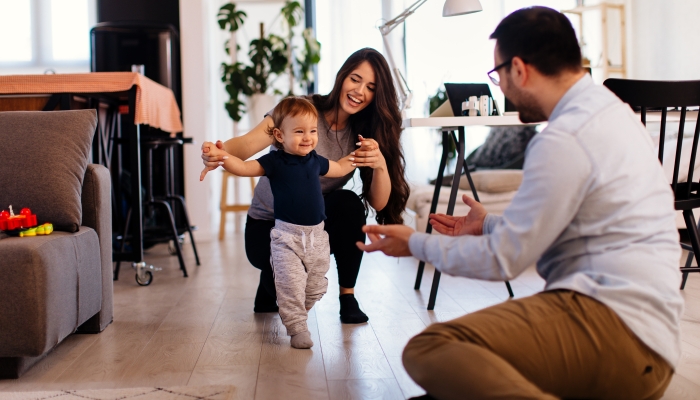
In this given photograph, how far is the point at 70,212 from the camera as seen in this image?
2.02 meters

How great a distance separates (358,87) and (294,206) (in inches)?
20.5

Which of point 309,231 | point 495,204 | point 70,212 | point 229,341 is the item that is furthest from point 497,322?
point 495,204

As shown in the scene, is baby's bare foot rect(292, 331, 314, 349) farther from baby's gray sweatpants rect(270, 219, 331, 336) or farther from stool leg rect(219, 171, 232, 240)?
stool leg rect(219, 171, 232, 240)

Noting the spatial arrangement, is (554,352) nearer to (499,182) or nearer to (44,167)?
(44,167)

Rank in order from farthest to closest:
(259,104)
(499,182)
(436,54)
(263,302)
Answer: (436,54)
(259,104)
(499,182)
(263,302)

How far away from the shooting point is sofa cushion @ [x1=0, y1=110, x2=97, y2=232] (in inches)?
78.4

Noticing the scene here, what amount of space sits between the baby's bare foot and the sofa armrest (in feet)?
2.30

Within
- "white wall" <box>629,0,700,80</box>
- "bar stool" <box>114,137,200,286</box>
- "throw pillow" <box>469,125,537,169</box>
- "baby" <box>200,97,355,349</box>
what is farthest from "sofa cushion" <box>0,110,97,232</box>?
"white wall" <box>629,0,700,80</box>

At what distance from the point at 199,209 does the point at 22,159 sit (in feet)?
9.44

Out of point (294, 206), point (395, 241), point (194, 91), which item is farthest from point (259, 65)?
point (395, 241)

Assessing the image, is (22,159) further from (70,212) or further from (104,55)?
(104,55)

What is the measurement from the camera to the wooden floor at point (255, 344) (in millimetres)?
1693

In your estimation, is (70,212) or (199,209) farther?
(199,209)

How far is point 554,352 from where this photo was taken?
1111 millimetres
